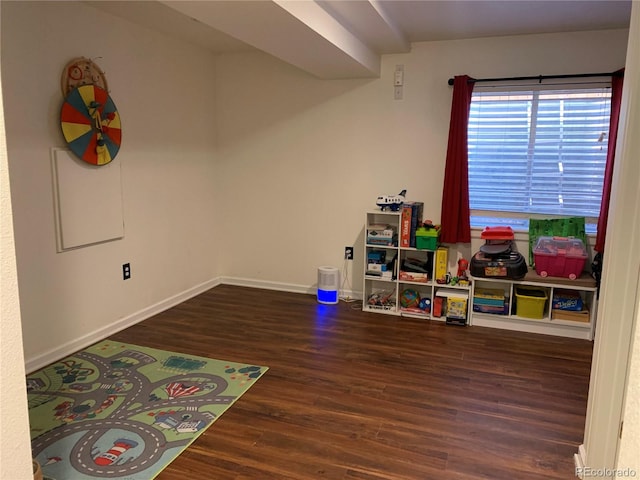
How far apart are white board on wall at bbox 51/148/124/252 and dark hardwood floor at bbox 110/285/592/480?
2.80ft

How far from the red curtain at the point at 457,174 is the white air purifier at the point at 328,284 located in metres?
1.06

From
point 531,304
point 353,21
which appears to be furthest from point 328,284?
point 353,21

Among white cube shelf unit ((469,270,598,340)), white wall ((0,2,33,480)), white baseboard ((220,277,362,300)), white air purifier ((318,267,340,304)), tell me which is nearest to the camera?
white wall ((0,2,33,480))

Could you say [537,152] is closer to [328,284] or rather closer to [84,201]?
[328,284]

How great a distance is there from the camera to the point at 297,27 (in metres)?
2.85

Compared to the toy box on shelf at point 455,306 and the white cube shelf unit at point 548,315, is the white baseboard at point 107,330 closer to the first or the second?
the toy box on shelf at point 455,306

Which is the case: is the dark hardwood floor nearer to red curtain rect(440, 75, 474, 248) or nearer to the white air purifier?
the white air purifier

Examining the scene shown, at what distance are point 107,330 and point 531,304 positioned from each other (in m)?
3.41

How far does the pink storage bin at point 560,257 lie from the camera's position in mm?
3750

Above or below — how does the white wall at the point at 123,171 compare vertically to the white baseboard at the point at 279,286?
above

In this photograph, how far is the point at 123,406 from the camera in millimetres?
2672

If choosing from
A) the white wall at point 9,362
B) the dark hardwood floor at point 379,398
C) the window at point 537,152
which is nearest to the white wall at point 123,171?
the dark hardwood floor at point 379,398

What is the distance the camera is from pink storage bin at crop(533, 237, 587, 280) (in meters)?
3.75

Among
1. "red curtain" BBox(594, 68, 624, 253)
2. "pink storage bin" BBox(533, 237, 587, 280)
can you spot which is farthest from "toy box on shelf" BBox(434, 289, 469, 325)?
"red curtain" BBox(594, 68, 624, 253)
